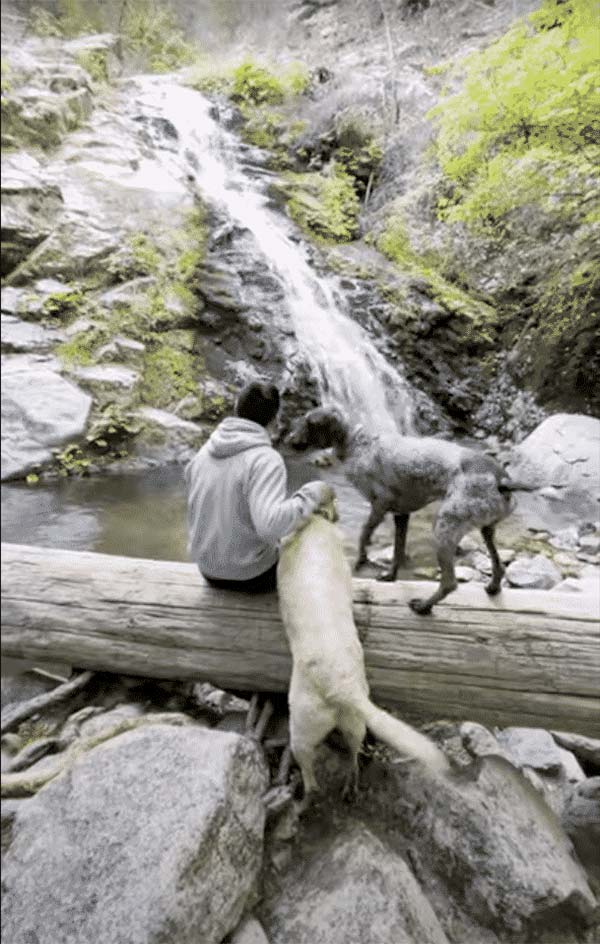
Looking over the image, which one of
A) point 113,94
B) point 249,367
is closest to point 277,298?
point 249,367

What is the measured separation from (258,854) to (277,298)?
6.68 feet

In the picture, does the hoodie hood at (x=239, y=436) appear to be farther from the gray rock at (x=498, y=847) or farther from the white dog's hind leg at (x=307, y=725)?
the gray rock at (x=498, y=847)

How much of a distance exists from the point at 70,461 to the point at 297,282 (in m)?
1.35

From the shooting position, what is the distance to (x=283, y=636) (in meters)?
2.28

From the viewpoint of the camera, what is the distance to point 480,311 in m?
1.59

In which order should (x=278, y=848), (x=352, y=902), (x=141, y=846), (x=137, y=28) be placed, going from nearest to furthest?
(x=352, y=902), (x=141, y=846), (x=278, y=848), (x=137, y=28)

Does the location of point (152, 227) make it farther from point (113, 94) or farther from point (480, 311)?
point (480, 311)

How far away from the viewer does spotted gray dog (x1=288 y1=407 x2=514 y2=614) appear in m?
1.75

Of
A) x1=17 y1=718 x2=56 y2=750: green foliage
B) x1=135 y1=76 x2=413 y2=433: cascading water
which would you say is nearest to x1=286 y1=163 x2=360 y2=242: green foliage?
x1=135 y1=76 x2=413 y2=433: cascading water

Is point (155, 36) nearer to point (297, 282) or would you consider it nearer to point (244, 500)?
point (297, 282)

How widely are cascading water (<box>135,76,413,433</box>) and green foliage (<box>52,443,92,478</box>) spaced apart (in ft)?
3.85

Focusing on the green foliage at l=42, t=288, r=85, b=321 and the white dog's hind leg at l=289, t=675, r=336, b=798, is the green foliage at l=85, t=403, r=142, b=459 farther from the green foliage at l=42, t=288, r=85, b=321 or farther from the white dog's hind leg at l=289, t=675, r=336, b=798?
the white dog's hind leg at l=289, t=675, r=336, b=798

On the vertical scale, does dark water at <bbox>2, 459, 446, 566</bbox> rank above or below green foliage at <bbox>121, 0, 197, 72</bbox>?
below

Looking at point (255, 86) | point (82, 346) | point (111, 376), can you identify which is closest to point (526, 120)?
point (255, 86)
